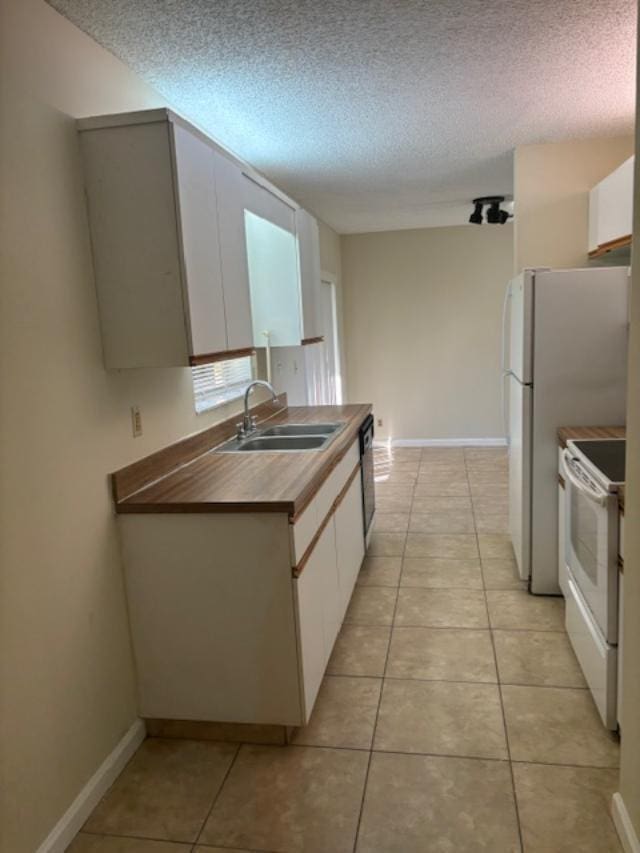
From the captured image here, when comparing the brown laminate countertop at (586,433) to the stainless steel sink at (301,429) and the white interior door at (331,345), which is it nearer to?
the stainless steel sink at (301,429)

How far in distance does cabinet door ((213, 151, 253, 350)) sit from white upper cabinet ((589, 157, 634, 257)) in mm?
1694

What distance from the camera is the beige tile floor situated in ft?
6.26

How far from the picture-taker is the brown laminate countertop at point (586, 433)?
9.82ft

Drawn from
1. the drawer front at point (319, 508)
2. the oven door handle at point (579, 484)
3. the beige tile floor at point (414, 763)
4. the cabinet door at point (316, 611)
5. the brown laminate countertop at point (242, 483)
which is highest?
the brown laminate countertop at point (242, 483)

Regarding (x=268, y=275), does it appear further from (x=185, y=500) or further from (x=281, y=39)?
(x=185, y=500)

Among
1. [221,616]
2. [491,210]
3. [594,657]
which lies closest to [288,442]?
[221,616]

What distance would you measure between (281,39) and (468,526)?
333cm

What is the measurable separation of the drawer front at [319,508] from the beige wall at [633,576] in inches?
40.5

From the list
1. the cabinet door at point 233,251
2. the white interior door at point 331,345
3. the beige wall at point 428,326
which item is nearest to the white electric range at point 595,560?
the cabinet door at point 233,251

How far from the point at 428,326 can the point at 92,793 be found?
19.4ft

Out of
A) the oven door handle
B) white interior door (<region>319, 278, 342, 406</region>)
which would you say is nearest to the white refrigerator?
the oven door handle

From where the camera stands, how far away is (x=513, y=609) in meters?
3.28

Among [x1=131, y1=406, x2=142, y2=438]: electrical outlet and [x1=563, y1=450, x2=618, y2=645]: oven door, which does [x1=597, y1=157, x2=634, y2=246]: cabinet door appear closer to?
[x1=563, y1=450, x2=618, y2=645]: oven door

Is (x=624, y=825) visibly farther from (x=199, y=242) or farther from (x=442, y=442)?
(x=442, y=442)
